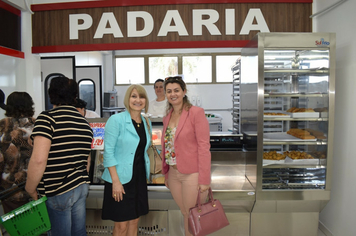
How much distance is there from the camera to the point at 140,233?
320 centimetres

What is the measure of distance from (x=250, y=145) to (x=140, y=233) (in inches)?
66.5

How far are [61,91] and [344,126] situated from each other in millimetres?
3142

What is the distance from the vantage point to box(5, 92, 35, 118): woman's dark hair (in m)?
2.54

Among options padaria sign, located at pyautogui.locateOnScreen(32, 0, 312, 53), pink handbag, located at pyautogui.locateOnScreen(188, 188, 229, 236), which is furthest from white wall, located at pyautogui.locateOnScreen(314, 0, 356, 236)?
pink handbag, located at pyautogui.locateOnScreen(188, 188, 229, 236)

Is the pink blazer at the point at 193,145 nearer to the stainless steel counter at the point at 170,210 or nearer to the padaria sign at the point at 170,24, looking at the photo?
the stainless steel counter at the point at 170,210

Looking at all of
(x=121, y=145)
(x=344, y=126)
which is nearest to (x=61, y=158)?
(x=121, y=145)

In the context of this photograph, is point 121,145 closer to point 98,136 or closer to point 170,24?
point 98,136

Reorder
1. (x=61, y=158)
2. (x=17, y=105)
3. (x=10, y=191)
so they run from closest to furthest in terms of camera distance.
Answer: (x=61, y=158), (x=10, y=191), (x=17, y=105)

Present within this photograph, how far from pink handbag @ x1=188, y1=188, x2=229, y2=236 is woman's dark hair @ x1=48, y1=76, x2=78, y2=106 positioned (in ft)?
4.48

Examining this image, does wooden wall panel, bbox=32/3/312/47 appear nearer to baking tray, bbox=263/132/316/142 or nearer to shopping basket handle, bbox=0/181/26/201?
baking tray, bbox=263/132/316/142

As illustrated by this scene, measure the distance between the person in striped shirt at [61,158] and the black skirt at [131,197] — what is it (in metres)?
0.27

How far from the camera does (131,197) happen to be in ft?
7.91

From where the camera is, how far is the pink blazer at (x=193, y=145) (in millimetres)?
2369

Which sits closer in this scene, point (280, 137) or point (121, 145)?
point (121, 145)
